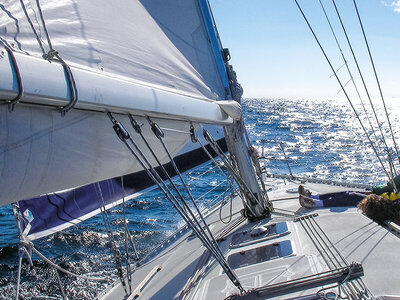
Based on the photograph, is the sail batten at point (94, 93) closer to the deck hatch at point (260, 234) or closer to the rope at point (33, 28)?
the rope at point (33, 28)

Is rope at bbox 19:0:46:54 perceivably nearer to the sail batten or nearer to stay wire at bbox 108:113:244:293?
the sail batten

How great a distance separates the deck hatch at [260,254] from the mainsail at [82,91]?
1205 millimetres

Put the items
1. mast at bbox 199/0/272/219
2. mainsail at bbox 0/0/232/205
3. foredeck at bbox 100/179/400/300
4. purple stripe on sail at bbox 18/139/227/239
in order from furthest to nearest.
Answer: mast at bbox 199/0/272/219, purple stripe on sail at bbox 18/139/227/239, foredeck at bbox 100/179/400/300, mainsail at bbox 0/0/232/205

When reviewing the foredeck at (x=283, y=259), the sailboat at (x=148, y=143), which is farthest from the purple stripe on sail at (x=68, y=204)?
the foredeck at (x=283, y=259)

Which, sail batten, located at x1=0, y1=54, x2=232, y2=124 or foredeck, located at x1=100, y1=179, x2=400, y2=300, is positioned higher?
sail batten, located at x1=0, y1=54, x2=232, y2=124

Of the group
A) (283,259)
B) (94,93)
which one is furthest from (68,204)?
(94,93)

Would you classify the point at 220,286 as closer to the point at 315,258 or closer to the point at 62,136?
the point at 315,258

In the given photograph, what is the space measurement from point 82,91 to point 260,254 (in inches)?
91.0

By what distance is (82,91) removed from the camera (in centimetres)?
151

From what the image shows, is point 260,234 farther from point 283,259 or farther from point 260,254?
point 283,259

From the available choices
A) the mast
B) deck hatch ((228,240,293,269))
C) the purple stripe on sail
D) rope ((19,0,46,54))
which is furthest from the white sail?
deck hatch ((228,240,293,269))

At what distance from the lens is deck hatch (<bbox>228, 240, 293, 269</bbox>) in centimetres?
316

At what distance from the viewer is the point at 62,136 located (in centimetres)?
169

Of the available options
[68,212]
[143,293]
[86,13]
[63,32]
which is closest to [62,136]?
[63,32]
